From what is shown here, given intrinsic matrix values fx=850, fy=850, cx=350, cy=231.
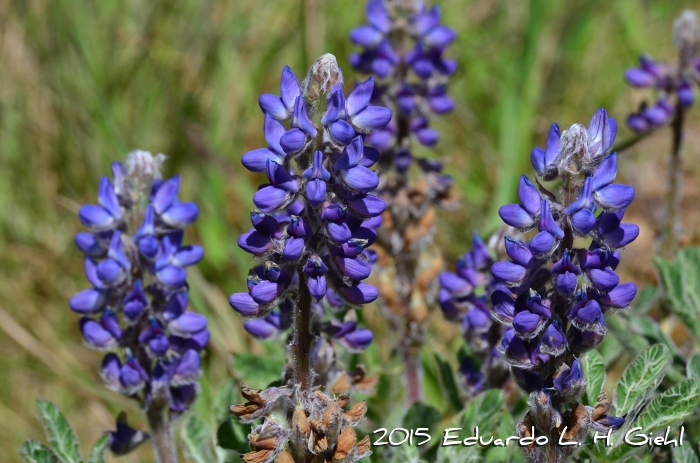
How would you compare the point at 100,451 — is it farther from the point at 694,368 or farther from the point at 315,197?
the point at 694,368

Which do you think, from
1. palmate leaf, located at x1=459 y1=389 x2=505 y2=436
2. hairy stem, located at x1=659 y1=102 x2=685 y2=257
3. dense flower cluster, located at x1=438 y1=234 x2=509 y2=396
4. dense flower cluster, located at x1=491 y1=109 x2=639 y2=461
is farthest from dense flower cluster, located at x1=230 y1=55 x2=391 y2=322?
hairy stem, located at x1=659 y1=102 x2=685 y2=257

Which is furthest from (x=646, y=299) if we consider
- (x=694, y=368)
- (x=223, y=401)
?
(x=223, y=401)

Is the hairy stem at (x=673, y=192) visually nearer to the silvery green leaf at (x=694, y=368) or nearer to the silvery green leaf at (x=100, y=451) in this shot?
the silvery green leaf at (x=694, y=368)

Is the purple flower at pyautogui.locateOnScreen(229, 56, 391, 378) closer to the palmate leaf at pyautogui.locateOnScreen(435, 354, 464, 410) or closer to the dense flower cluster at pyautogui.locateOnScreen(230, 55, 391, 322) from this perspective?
the dense flower cluster at pyautogui.locateOnScreen(230, 55, 391, 322)

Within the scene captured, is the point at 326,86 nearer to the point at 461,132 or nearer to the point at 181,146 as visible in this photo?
the point at 181,146

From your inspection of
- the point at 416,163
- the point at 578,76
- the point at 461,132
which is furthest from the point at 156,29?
the point at 578,76

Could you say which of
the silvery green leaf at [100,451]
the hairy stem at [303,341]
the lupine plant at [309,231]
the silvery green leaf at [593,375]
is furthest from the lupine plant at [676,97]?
the silvery green leaf at [100,451]
